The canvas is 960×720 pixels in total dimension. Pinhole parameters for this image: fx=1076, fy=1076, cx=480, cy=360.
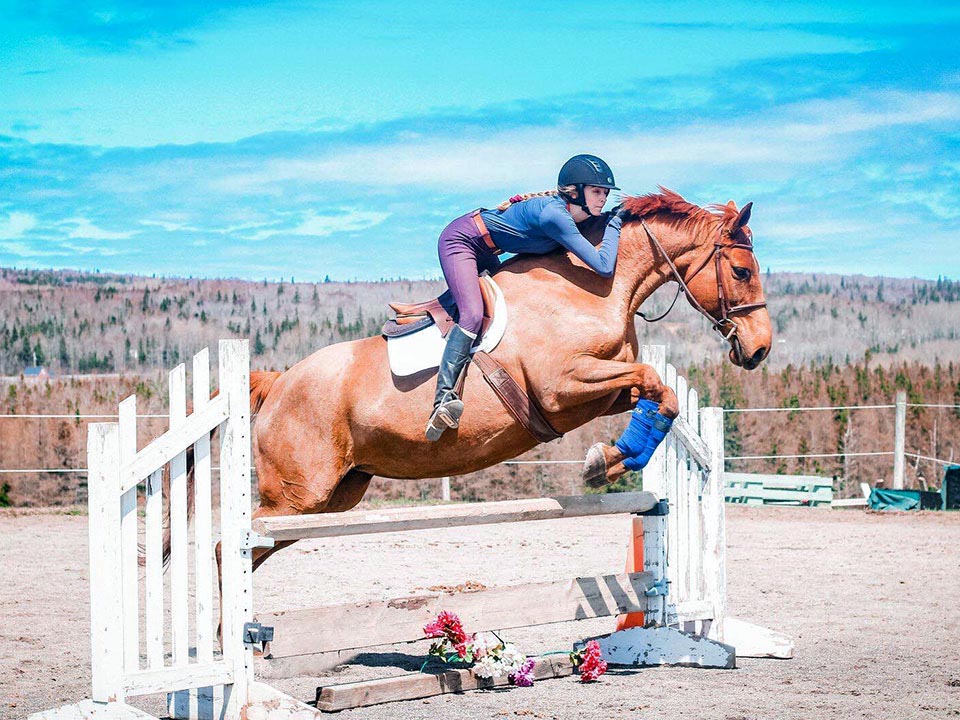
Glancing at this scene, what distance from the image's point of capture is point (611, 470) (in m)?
4.35

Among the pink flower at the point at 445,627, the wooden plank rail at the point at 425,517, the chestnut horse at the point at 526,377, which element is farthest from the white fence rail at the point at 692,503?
the pink flower at the point at 445,627

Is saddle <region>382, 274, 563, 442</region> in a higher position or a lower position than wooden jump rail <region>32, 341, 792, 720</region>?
higher

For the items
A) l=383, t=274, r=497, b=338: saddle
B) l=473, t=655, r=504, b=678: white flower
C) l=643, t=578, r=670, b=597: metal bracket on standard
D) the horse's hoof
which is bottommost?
A: l=473, t=655, r=504, b=678: white flower

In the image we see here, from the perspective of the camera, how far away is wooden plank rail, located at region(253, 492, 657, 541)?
4.08 metres

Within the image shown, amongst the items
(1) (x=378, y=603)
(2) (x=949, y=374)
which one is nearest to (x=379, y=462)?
(1) (x=378, y=603)

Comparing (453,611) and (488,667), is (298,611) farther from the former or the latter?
(488,667)

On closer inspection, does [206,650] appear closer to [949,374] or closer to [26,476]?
[26,476]

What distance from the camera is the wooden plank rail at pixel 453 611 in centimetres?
432

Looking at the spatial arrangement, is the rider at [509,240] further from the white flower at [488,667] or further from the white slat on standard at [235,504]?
the white flower at [488,667]

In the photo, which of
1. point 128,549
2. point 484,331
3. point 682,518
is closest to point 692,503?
point 682,518

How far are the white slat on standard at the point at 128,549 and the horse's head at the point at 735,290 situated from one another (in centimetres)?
240

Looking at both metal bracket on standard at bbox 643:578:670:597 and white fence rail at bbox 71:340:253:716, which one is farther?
metal bracket on standard at bbox 643:578:670:597

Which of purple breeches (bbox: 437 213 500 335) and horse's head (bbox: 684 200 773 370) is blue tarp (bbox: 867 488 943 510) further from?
purple breeches (bbox: 437 213 500 335)

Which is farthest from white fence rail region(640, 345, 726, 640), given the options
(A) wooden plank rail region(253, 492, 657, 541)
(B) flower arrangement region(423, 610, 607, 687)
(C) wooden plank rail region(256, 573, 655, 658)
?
(B) flower arrangement region(423, 610, 607, 687)
